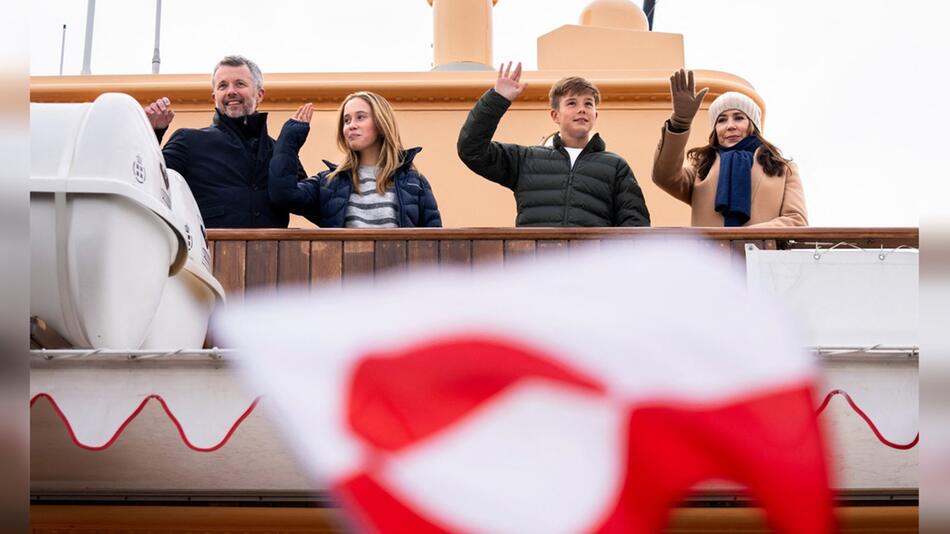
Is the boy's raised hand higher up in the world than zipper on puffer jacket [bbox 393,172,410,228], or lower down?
higher up

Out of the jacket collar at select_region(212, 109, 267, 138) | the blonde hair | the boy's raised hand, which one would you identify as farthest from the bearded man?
the boy's raised hand

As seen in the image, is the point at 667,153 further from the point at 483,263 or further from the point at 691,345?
the point at 691,345

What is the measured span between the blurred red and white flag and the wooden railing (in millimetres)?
2288

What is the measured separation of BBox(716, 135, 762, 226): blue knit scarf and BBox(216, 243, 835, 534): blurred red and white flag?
3144 mm

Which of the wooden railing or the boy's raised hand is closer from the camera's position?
the wooden railing

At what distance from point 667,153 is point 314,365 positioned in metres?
3.42

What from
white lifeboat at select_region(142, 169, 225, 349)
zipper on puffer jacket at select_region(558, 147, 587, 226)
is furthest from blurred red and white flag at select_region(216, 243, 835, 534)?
zipper on puffer jacket at select_region(558, 147, 587, 226)

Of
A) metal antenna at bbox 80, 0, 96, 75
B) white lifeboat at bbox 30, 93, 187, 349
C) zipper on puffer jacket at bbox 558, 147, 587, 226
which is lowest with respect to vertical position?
white lifeboat at bbox 30, 93, 187, 349

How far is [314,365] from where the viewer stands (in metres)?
1.66

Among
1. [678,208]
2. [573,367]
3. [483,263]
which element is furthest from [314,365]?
[678,208]

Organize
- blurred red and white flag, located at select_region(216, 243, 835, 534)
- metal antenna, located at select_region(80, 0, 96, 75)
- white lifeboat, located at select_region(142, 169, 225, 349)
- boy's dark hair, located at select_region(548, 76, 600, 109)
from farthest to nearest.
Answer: metal antenna, located at select_region(80, 0, 96, 75)
boy's dark hair, located at select_region(548, 76, 600, 109)
white lifeboat, located at select_region(142, 169, 225, 349)
blurred red and white flag, located at select_region(216, 243, 835, 534)

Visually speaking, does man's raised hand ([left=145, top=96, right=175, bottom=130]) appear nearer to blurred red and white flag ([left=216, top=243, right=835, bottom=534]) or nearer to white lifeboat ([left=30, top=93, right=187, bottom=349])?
white lifeboat ([left=30, top=93, right=187, bottom=349])

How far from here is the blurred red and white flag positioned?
5.27ft

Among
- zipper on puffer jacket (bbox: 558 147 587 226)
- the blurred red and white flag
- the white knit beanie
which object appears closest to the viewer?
the blurred red and white flag
